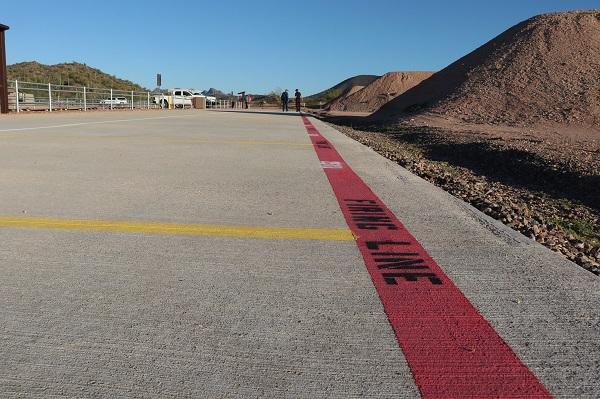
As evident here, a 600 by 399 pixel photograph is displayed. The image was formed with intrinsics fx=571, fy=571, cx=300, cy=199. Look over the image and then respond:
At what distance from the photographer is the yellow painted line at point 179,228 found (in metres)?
4.90

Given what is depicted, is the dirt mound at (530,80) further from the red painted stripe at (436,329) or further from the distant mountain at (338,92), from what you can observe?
the distant mountain at (338,92)

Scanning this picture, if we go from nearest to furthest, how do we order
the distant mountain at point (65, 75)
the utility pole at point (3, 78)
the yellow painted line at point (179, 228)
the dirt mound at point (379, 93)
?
1. the yellow painted line at point (179, 228)
2. the utility pole at point (3, 78)
3. the distant mountain at point (65, 75)
4. the dirt mound at point (379, 93)

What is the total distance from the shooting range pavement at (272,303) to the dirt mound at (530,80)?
2374cm

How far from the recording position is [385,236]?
16.2ft

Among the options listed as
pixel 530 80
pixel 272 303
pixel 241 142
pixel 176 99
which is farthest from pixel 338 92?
pixel 272 303

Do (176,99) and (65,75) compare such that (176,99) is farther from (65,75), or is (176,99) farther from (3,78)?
(3,78)

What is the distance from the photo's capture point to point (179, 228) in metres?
5.05

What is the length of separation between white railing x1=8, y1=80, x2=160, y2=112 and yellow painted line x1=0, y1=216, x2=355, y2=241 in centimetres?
2315

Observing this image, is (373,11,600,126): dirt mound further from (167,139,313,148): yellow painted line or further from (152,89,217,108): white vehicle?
(152,89,217,108): white vehicle

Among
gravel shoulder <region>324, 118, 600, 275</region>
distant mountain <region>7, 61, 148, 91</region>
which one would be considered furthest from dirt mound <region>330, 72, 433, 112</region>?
gravel shoulder <region>324, 118, 600, 275</region>

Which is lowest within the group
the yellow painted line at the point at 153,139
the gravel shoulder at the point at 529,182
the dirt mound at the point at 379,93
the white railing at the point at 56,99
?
the gravel shoulder at the point at 529,182

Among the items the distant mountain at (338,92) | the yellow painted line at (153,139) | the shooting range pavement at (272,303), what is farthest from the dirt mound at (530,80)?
the distant mountain at (338,92)

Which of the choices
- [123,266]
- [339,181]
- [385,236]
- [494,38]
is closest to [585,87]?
[494,38]

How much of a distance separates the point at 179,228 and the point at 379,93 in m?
71.1
